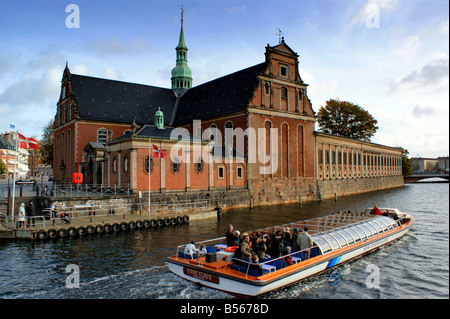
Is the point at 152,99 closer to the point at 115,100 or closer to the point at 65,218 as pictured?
the point at 115,100

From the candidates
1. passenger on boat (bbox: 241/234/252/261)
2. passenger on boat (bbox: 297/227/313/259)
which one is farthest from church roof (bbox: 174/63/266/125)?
passenger on boat (bbox: 241/234/252/261)

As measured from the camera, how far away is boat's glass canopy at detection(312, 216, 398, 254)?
60.3ft

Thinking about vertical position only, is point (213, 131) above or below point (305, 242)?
above

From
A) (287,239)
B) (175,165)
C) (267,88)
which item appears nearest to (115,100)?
(175,165)

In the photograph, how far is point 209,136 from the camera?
178 feet

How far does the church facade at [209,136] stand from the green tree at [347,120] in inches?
888

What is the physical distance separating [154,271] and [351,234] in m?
11.4

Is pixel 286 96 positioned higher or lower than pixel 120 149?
higher

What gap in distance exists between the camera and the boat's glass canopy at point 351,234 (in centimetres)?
1838

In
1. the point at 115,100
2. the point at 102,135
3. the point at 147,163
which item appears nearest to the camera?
the point at 147,163
